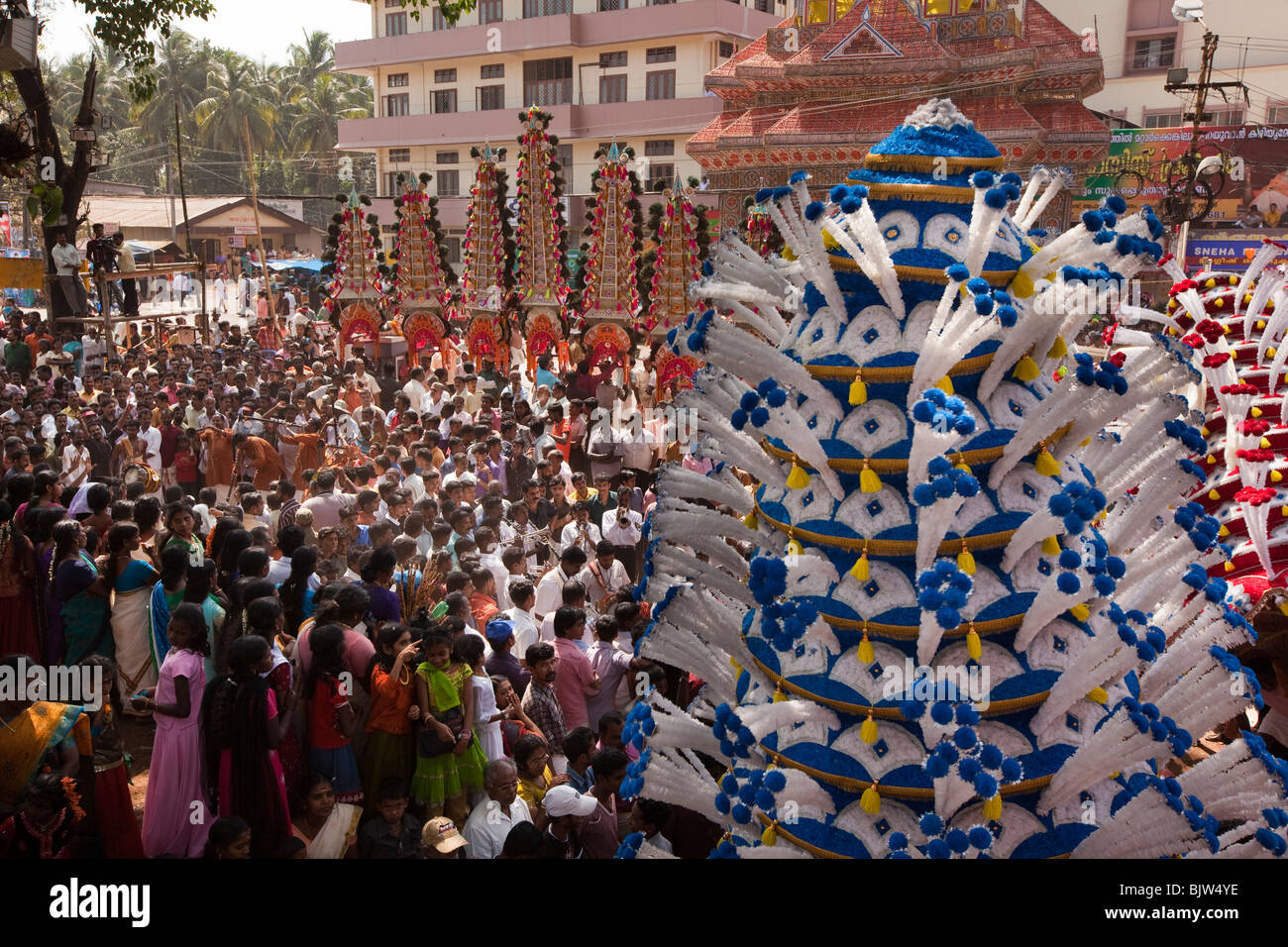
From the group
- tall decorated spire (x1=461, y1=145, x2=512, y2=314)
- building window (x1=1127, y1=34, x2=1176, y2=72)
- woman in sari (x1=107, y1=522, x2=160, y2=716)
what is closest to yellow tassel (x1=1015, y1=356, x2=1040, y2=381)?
woman in sari (x1=107, y1=522, x2=160, y2=716)

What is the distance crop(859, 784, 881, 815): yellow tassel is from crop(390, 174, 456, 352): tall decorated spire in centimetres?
1649

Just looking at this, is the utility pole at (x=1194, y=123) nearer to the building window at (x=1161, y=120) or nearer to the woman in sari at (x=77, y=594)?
the building window at (x=1161, y=120)

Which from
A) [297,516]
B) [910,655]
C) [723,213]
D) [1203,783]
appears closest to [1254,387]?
[1203,783]

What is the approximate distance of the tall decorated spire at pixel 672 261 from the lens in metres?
15.7

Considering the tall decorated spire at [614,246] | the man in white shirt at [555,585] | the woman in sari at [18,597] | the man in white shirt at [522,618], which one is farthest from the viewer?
the tall decorated spire at [614,246]

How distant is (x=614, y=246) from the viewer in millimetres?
16094

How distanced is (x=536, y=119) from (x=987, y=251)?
15136mm

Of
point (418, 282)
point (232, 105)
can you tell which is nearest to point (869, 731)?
point (418, 282)

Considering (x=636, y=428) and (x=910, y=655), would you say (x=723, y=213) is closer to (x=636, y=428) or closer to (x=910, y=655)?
(x=636, y=428)

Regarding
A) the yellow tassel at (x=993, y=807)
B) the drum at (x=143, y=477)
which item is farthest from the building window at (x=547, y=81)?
the yellow tassel at (x=993, y=807)

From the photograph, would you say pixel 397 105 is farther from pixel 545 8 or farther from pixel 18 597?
pixel 18 597

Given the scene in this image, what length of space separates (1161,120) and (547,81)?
1896 centimetres

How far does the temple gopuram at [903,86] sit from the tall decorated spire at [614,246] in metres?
4.59
